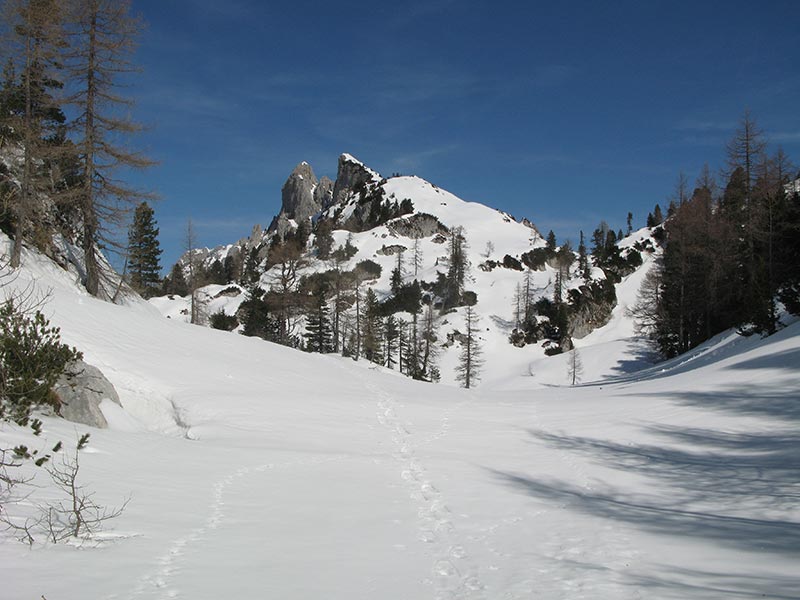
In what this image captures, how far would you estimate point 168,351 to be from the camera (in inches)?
753

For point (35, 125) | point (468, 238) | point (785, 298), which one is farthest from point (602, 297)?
point (35, 125)

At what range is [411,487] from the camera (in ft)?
29.8

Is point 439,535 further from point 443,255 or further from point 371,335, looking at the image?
point 443,255

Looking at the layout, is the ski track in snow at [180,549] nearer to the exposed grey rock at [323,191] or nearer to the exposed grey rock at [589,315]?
the exposed grey rock at [589,315]

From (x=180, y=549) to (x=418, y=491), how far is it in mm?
4374

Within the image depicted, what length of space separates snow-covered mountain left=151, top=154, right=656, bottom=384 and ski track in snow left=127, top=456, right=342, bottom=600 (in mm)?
32426

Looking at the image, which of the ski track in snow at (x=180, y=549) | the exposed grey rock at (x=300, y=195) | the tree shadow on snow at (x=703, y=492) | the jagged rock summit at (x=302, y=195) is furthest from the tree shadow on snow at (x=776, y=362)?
the exposed grey rock at (x=300, y=195)

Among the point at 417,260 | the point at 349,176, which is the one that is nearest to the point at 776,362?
the point at 417,260

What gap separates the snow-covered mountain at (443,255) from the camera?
72750mm

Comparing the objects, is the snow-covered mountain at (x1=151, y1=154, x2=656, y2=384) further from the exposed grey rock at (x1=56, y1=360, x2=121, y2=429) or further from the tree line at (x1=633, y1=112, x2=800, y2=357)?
the exposed grey rock at (x1=56, y1=360, x2=121, y2=429)

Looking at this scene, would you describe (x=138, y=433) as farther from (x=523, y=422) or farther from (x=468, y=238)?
(x=468, y=238)

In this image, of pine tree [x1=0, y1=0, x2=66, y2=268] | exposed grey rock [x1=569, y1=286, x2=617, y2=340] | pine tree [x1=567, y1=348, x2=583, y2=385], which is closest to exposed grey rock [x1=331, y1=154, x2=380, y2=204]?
exposed grey rock [x1=569, y1=286, x2=617, y2=340]

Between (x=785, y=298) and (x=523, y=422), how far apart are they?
20.8 metres

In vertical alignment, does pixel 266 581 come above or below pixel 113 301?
below
